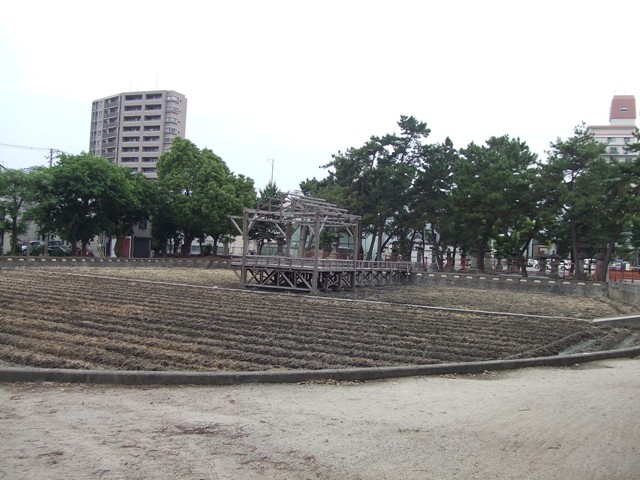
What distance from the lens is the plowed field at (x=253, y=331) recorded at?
8484 mm

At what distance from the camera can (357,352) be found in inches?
381

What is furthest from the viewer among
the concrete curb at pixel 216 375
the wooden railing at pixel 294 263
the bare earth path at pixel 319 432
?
the wooden railing at pixel 294 263

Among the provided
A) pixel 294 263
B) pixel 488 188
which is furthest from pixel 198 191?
pixel 294 263

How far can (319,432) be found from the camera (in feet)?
16.7

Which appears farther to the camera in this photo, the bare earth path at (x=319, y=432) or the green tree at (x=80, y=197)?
the green tree at (x=80, y=197)

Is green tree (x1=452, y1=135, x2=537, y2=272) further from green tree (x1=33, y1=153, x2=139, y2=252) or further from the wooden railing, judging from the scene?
green tree (x1=33, y1=153, x2=139, y2=252)

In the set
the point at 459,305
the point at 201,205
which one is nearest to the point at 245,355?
the point at 459,305

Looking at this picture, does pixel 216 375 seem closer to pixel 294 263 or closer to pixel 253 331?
pixel 253 331

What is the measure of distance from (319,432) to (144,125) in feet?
281

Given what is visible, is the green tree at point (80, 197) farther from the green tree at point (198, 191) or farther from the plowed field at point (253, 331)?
the plowed field at point (253, 331)

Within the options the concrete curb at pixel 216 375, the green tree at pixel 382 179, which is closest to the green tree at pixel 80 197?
the green tree at pixel 382 179

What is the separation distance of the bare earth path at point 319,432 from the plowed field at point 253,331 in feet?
5.54

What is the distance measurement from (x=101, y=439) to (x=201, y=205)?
40804mm

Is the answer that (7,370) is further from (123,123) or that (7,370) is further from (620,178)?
(123,123)
